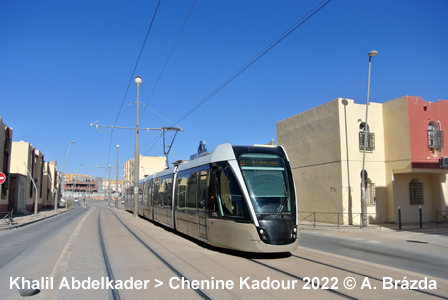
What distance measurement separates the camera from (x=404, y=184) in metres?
23.5

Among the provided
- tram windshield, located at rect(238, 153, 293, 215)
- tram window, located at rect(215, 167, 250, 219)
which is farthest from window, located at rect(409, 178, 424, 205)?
tram window, located at rect(215, 167, 250, 219)

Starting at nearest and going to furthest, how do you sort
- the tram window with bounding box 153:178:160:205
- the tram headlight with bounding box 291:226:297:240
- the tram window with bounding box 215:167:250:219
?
1. the tram headlight with bounding box 291:226:297:240
2. the tram window with bounding box 215:167:250:219
3. the tram window with bounding box 153:178:160:205

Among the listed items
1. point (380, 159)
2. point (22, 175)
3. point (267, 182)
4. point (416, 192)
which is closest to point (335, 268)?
point (267, 182)

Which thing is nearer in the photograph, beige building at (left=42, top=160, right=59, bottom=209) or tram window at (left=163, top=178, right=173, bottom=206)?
tram window at (left=163, top=178, right=173, bottom=206)

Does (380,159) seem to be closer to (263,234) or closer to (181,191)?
(181,191)

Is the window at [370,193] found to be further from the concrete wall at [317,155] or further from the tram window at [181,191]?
the tram window at [181,191]

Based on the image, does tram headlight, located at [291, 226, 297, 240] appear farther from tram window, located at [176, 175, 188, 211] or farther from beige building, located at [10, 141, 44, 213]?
beige building, located at [10, 141, 44, 213]

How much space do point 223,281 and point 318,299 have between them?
195cm

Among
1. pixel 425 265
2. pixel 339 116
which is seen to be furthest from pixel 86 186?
pixel 425 265

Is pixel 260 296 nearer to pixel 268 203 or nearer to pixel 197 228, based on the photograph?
pixel 268 203

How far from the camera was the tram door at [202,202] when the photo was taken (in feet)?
37.7

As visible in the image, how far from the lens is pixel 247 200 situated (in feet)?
31.4

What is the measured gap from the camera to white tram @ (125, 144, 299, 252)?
9.41 meters
